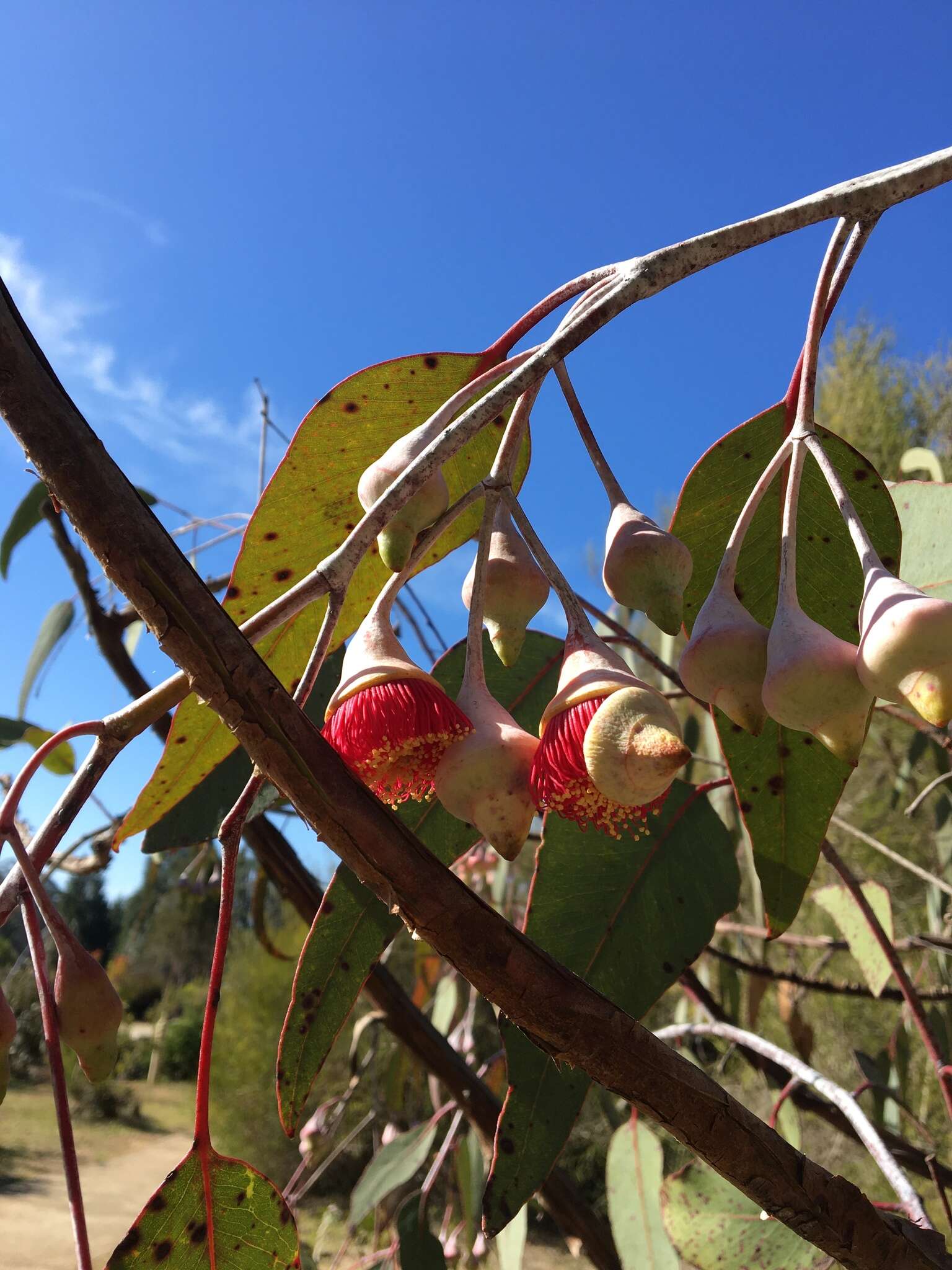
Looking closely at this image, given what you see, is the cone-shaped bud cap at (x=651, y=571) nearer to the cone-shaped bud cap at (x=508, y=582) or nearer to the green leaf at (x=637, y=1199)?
the cone-shaped bud cap at (x=508, y=582)

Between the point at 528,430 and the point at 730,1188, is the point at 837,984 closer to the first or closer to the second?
the point at 730,1188

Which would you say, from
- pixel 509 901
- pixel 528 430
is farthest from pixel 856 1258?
pixel 509 901

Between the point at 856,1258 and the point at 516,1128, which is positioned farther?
the point at 516,1128

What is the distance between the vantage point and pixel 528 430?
1.68 ft

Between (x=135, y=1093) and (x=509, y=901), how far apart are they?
33.3ft

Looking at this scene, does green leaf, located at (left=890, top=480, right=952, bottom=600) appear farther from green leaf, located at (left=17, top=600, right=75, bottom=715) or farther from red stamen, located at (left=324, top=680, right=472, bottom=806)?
green leaf, located at (left=17, top=600, right=75, bottom=715)

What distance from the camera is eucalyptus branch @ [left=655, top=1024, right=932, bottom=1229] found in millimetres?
529

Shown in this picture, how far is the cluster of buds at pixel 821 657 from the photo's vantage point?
0.87 feet

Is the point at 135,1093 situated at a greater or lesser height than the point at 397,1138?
lesser

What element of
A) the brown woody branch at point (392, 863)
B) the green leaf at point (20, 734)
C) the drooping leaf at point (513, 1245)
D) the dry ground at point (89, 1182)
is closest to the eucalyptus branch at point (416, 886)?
the brown woody branch at point (392, 863)

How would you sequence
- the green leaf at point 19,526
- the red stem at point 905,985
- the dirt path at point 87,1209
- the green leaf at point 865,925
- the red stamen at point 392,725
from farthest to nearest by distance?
the dirt path at point 87,1209 < the green leaf at point 19,526 < the green leaf at point 865,925 < the red stem at point 905,985 < the red stamen at point 392,725

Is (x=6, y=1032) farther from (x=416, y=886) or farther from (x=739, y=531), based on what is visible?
(x=739, y=531)

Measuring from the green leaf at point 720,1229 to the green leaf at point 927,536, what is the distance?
446 mm

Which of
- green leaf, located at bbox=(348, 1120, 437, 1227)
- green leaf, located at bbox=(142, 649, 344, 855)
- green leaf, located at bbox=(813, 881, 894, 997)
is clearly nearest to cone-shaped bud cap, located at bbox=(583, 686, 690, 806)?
green leaf, located at bbox=(142, 649, 344, 855)
